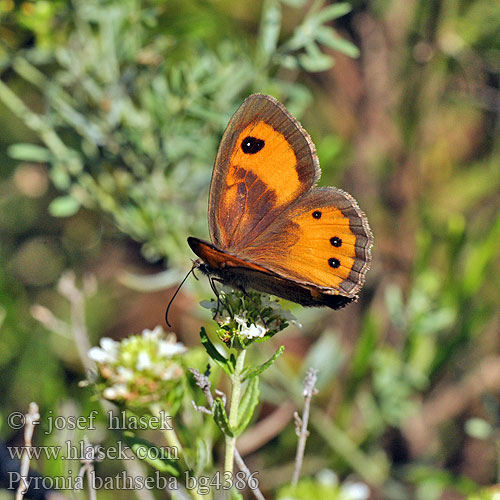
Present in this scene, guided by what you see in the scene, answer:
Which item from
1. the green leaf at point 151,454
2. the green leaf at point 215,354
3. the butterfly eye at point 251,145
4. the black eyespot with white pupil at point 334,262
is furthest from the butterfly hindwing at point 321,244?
the green leaf at point 151,454

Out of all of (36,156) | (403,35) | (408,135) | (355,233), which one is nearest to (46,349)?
(36,156)

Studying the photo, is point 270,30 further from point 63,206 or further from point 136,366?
point 136,366

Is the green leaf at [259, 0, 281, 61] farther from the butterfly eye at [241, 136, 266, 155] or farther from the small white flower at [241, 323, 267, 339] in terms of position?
the small white flower at [241, 323, 267, 339]

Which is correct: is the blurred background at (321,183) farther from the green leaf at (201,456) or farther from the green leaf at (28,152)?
the green leaf at (201,456)

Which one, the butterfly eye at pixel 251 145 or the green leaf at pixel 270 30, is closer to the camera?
the butterfly eye at pixel 251 145

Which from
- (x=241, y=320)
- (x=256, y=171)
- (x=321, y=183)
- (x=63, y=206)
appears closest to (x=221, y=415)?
(x=241, y=320)

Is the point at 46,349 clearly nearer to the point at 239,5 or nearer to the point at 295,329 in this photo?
the point at 295,329
